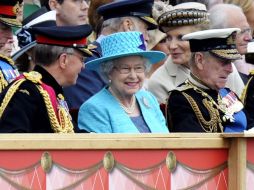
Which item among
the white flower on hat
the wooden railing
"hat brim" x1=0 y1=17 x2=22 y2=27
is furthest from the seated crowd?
the wooden railing

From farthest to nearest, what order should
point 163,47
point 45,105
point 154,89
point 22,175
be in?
point 163,47 < point 154,89 < point 45,105 < point 22,175

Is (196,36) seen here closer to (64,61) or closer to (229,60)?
(229,60)

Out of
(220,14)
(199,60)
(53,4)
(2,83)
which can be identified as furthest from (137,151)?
(220,14)

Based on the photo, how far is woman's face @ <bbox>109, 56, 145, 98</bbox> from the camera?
27.0 ft

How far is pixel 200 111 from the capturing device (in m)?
8.62

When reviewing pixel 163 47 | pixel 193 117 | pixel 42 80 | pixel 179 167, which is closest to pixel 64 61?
pixel 42 80

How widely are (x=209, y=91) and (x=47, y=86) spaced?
5.33 ft

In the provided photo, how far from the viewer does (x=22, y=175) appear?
6.45 meters

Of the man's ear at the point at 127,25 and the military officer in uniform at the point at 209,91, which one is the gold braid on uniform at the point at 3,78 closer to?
the military officer in uniform at the point at 209,91

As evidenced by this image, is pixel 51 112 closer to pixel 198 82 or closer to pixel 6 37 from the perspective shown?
pixel 6 37

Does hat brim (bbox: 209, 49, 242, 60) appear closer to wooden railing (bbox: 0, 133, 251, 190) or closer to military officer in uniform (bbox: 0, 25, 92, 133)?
military officer in uniform (bbox: 0, 25, 92, 133)

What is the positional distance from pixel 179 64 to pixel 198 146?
332 cm

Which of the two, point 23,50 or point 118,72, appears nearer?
point 118,72

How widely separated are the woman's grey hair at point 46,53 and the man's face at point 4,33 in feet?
0.81
